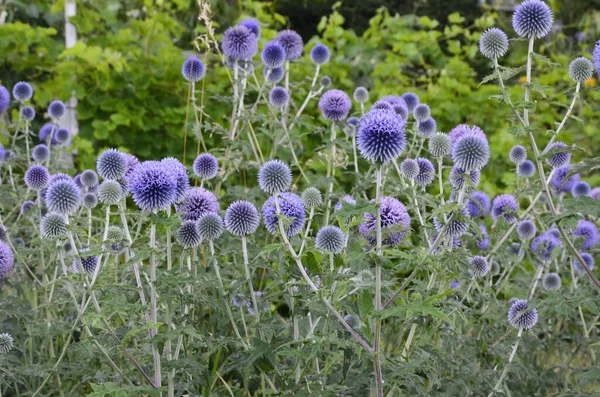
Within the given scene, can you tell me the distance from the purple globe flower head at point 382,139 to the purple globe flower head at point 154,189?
589mm

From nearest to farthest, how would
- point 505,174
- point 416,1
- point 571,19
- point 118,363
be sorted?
point 118,363 → point 505,174 → point 571,19 → point 416,1

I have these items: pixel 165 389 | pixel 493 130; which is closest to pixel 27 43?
pixel 493 130

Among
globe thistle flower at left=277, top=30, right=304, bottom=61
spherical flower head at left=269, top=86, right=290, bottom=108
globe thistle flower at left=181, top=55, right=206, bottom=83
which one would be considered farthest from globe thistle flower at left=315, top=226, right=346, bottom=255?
globe thistle flower at left=277, top=30, right=304, bottom=61

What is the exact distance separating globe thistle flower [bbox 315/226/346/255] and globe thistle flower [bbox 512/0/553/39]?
1.11 m

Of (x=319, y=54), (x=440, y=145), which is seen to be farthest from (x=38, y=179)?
(x=319, y=54)

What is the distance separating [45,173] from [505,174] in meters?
3.53

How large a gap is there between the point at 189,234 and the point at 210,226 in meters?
0.10

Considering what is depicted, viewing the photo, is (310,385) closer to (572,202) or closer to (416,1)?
(572,202)

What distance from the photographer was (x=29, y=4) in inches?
266

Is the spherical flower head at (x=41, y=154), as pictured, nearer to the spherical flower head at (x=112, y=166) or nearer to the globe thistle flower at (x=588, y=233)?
the spherical flower head at (x=112, y=166)

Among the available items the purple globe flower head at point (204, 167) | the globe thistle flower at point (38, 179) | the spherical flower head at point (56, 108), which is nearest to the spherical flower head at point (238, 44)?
the spherical flower head at point (56, 108)

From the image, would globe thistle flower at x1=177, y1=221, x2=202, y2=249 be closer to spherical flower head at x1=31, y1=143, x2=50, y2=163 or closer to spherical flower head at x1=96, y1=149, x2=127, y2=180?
spherical flower head at x1=96, y1=149, x2=127, y2=180

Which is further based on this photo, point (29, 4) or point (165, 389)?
point (29, 4)

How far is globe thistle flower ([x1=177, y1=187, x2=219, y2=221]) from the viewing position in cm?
286
